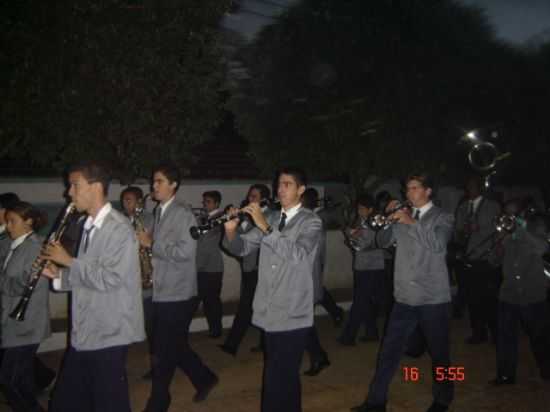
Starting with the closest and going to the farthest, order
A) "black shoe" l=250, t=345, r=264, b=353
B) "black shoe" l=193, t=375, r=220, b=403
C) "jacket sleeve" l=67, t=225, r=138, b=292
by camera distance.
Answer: "jacket sleeve" l=67, t=225, r=138, b=292, "black shoe" l=193, t=375, r=220, b=403, "black shoe" l=250, t=345, r=264, b=353

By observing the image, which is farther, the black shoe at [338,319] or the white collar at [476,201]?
the black shoe at [338,319]

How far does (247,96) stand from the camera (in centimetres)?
1173

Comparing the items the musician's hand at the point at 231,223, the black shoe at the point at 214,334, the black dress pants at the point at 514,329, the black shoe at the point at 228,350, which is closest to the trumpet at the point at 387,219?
the musician's hand at the point at 231,223

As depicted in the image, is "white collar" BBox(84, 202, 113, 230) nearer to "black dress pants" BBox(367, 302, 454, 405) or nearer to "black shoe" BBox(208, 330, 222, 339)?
"black dress pants" BBox(367, 302, 454, 405)

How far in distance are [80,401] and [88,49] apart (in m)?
5.70

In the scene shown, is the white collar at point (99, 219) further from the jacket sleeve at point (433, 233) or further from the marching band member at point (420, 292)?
the jacket sleeve at point (433, 233)

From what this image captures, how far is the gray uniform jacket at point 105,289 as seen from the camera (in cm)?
Answer: 356

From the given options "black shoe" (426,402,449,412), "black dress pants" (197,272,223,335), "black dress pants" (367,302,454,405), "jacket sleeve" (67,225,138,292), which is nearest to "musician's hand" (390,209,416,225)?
"black dress pants" (367,302,454,405)

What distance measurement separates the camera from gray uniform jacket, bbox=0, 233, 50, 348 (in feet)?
14.8

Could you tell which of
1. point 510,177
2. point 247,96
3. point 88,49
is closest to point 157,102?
point 88,49

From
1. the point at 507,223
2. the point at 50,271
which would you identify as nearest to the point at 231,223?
the point at 50,271

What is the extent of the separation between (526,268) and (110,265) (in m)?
4.50

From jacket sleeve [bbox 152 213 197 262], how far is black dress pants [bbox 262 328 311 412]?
116 centimetres

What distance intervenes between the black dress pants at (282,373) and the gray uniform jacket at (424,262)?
1290 millimetres
